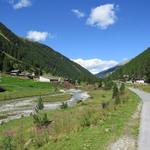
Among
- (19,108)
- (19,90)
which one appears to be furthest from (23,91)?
(19,108)

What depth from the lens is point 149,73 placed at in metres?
172

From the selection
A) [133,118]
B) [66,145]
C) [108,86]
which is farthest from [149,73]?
[66,145]

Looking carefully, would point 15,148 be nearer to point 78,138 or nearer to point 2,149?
point 2,149

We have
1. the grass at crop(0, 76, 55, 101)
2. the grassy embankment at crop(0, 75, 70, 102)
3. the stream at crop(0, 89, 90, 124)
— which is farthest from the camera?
the grass at crop(0, 76, 55, 101)

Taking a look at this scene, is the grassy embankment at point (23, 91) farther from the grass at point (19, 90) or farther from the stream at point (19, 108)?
the stream at point (19, 108)

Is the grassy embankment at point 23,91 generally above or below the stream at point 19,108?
above

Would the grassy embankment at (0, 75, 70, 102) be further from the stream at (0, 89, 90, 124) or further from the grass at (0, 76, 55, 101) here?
the stream at (0, 89, 90, 124)

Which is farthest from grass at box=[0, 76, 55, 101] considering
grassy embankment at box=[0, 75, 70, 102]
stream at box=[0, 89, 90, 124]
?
stream at box=[0, 89, 90, 124]

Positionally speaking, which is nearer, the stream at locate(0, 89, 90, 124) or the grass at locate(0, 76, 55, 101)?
the stream at locate(0, 89, 90, 124)

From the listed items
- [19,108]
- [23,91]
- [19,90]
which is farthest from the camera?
[19,90]

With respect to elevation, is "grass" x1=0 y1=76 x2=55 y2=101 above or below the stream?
above

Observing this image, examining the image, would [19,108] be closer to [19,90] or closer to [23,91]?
[23,91]

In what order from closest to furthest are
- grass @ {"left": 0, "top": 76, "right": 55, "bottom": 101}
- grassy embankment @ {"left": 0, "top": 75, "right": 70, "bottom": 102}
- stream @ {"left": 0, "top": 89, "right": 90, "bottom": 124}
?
stream @ {"left": 0, "top": 89, "right": 90, "bottom": 124}, grassy embankment @ {"left": 0, "top": 75, "right": 70, "bottom": 102}, grass @ {"left": 0, "top": 76, "right": 55, "bottom": 101}

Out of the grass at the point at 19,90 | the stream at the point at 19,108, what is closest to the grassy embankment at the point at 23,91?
the grass at the point at 19,90
